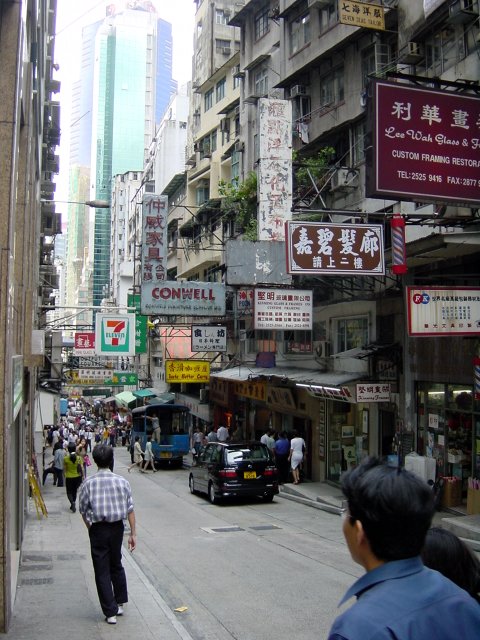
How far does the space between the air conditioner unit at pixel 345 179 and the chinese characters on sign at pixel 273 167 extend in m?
2.35

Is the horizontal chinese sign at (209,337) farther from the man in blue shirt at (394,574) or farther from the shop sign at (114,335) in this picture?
the man in blue shirt at (394,574)

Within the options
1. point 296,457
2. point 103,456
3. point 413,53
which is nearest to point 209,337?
point 296,457

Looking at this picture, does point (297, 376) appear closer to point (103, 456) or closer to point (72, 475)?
point (72, 475)

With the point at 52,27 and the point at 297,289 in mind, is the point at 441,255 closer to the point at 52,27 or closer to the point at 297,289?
the point at 297,289

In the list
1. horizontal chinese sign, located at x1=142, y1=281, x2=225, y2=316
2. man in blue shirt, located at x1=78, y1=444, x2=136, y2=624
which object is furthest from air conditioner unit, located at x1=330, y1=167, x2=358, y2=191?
man in blue shirt, located at x1=78, y1=444, x2=136, y2=624

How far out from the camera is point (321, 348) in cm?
2339

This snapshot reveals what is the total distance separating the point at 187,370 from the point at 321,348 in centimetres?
985

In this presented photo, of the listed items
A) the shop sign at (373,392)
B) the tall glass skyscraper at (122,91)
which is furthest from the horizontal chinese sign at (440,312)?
the tall glass skyscraper at (122,91)

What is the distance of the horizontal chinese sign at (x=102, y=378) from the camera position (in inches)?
1583

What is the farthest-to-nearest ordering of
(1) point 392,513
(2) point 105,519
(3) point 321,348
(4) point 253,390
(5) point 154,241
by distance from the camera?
(4) point 253,390
(5) point 154,241
(3) point 321,348
(2) point 105,519
(1) point 392,513

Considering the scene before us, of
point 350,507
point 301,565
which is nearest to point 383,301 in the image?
point 301,565

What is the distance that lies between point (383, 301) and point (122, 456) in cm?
2441

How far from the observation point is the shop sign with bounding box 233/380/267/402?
2790 centimetres

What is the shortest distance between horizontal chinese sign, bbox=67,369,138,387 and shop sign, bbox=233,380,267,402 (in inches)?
420
